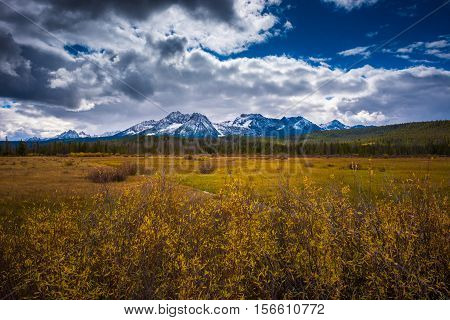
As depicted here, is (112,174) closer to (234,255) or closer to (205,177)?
(205,177)

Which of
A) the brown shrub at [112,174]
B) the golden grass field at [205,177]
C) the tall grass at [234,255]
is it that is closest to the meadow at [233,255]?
the tall grass at [234,255]

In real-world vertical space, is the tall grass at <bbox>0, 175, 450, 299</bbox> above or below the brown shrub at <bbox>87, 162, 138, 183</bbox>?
above

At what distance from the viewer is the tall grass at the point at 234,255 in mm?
4719

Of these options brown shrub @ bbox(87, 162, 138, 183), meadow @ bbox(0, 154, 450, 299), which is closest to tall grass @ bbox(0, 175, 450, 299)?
meadow @ bbox(0, 154, 450, 299)

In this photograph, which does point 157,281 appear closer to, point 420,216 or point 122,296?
point 122,296

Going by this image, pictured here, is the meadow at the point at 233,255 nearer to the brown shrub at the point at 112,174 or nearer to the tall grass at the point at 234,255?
the tall grass at the point at 234,255

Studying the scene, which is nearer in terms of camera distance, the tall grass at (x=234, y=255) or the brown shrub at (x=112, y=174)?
the tall grass at (x=234, y=255)

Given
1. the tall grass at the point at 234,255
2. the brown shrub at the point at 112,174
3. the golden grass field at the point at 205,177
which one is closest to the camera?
the tall grass at the point at 234,255

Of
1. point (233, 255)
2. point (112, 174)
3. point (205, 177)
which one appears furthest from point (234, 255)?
point (205, 177)

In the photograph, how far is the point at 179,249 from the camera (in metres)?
5.30

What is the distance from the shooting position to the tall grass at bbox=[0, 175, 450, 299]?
4719 mm

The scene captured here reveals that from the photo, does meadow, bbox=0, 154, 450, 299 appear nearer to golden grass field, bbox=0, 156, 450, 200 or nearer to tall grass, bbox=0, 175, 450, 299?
tall grass, bbox=0, 175, 450, 299
